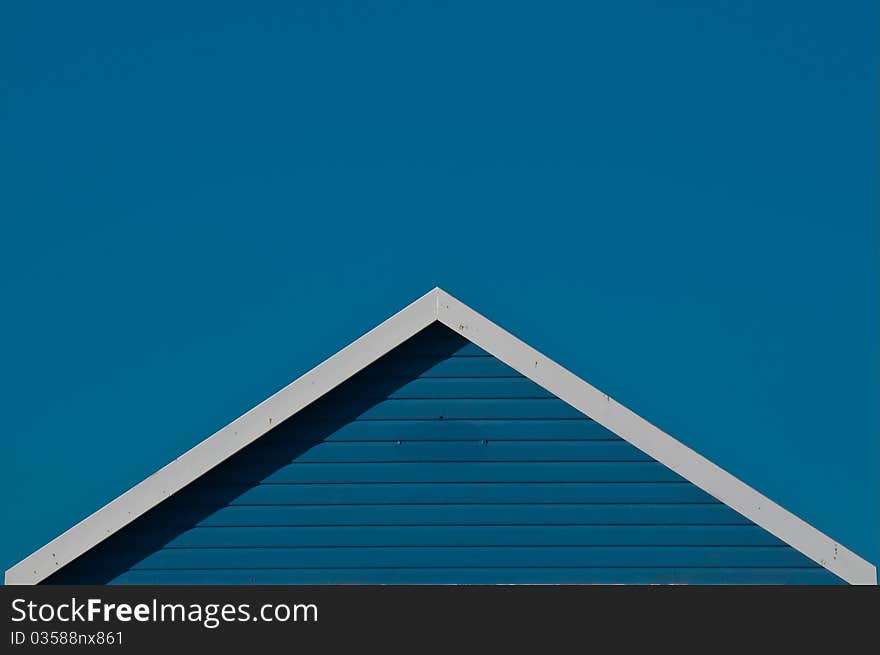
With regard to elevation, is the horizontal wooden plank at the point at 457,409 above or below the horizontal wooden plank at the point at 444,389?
below

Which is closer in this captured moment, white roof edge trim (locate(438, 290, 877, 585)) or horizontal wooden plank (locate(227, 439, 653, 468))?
white roof edge trim (locate(438, 290, 877, 585))

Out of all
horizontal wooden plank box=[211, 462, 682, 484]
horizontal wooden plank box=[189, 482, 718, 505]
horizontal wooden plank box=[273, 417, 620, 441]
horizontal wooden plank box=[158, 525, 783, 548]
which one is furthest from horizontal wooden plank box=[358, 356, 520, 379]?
horizontal wooden plank box=[158, 525, 783, 548]

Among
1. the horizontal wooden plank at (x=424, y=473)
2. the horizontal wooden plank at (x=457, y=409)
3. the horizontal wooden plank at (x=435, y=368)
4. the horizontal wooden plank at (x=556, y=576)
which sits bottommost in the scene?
the horizontal wooden plank at (x=556, y=576)

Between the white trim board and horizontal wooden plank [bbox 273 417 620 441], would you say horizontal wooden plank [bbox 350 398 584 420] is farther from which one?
the white trim board

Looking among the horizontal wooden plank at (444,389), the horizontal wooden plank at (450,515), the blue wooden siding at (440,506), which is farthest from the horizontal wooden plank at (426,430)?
the horizontal wooden plank at (450,515)

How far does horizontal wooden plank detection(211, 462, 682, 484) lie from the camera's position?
26.8 feet

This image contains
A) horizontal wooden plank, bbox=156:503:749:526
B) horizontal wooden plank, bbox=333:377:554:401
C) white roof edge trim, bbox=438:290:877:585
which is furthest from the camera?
horizontal wooden plank, bbox=333:377:554:401

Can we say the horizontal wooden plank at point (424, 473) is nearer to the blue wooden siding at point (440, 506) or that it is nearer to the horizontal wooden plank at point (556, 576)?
the blue wooden siding at point (440, 506)

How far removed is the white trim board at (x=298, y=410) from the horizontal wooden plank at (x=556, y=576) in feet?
0.77

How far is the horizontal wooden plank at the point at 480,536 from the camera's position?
8094mm

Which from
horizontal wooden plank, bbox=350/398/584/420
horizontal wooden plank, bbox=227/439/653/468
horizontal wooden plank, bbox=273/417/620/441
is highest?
horizontal wooden plank, bbox=350/398/584/420

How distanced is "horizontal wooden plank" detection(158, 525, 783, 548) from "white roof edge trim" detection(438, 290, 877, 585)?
158mm

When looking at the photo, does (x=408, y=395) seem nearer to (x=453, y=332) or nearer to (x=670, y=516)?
(x=453, y=332)
